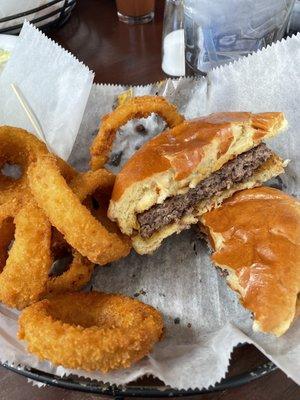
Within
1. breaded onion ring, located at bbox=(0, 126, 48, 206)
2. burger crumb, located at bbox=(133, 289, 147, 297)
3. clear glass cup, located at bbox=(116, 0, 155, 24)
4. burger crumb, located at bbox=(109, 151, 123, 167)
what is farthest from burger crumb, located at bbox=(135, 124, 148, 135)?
clear glass cup, located at bbox=(116, 0, 155, 24)

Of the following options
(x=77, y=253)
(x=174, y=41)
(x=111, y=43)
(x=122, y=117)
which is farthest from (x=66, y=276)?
(x=111, y=43)

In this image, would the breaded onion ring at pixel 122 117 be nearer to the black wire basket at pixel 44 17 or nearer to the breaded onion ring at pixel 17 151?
the breaded onion ring at pixel 17 151

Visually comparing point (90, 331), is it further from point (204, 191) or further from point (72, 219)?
point (204, 191)

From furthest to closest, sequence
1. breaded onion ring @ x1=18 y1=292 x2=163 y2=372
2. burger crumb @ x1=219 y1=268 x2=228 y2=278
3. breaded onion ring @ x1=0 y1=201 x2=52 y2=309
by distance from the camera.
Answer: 1. burger crumb @ x1=219 y1=268 x2=228 y2=278
2. breaded onion ring @ x1=0 y1=201 x2=52 y2=309
3. breaded onion ring @ x1=18 y1=292 x2=163 y2=372

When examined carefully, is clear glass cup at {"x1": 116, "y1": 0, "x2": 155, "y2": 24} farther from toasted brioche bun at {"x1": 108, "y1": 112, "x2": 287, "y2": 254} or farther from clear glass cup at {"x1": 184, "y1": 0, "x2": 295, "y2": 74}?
toasted brioche bun at {"x1": 108, "y1": 112, "x2": 287, "y2": 254}

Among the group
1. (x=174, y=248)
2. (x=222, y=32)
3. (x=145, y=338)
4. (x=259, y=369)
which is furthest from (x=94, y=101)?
(x=259, y=369)

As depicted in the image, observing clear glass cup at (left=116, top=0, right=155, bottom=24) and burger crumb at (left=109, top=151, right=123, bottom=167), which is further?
clear glass cup at (left=116, top=0, right=155, bottom=24)

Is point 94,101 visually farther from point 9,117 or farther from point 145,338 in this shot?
point 145,338
